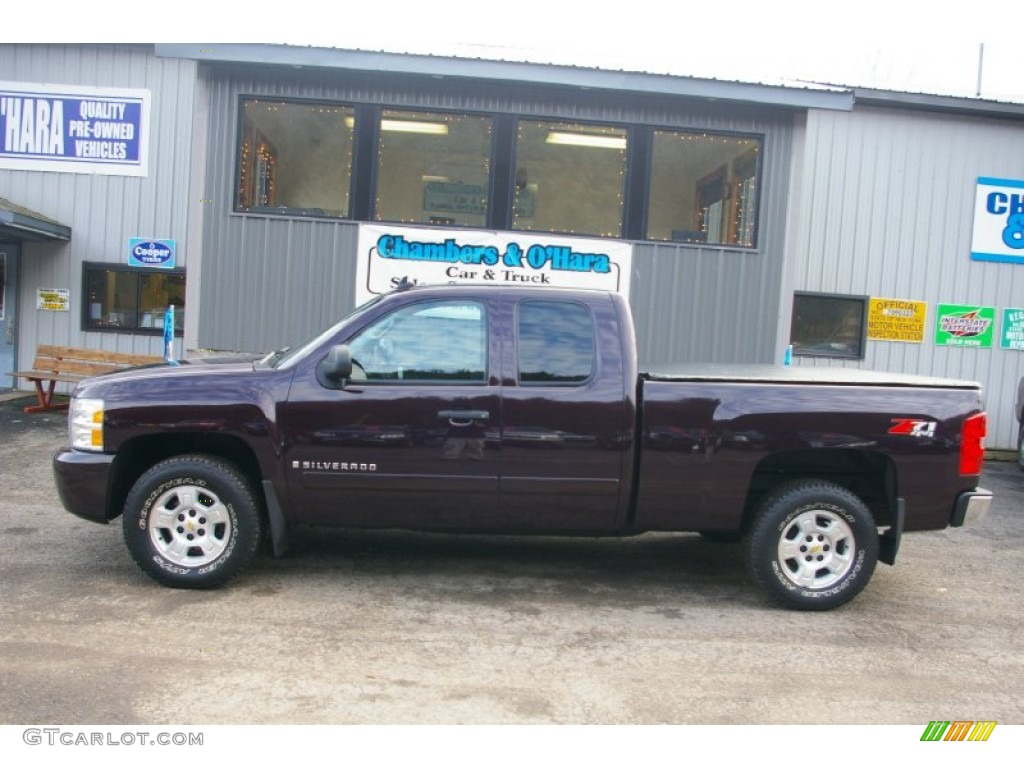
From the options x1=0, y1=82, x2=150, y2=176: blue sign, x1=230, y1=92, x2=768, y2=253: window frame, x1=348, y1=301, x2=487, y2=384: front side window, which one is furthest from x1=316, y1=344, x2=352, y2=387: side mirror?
x1=0, y1=82, x2=150, y2=176: blue sign

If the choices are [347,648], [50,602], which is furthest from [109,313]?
[347,648]

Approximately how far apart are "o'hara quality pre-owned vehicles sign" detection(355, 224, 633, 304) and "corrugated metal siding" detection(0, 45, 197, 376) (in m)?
3.94

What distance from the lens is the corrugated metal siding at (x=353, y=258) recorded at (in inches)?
400

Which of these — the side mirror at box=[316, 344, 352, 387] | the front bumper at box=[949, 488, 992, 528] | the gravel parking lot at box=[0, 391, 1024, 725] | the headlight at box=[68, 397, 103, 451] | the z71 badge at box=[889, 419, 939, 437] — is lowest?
the gravel parking lot at box=[0, 391, 1024, 725]

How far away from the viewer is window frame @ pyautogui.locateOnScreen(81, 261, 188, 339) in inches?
498

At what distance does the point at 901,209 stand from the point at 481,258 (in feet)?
22.3

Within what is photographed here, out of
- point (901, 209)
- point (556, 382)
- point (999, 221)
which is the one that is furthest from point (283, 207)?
point (999, 221)

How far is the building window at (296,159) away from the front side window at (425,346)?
563 cm

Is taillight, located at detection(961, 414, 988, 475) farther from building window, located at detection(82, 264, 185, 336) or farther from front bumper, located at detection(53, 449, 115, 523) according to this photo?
building window, located at detection(82, 264, 185, 336)

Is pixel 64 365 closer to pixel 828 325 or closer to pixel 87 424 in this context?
pixel 87 424

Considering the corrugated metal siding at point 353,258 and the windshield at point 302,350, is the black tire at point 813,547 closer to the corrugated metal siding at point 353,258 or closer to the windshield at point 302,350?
the windshield at point 302,350

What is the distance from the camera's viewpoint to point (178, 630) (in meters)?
4.40

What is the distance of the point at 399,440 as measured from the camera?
16.3 ft

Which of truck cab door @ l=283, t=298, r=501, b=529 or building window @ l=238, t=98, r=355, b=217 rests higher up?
building window @ l=238, t=98, r=355, b=217
